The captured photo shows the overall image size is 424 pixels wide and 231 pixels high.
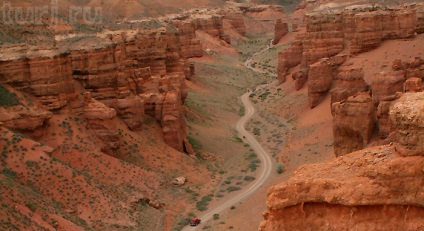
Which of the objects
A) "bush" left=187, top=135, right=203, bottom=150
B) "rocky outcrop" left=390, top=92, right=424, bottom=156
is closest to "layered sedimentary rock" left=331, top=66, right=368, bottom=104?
"bush" left=187, top=135, right=203, bottom=150

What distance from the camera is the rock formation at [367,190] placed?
1320 cm

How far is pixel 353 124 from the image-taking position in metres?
31.3

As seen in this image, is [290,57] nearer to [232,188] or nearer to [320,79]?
[320,79]

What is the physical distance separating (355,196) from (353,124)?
59.7ft

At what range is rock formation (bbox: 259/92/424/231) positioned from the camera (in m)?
13.2

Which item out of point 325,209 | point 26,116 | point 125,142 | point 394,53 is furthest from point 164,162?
point 325,209

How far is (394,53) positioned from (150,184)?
1016 inches

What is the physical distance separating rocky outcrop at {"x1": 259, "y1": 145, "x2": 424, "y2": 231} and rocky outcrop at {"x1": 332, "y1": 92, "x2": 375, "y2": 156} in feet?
54.1

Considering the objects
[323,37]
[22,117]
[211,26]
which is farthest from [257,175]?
[211,26]

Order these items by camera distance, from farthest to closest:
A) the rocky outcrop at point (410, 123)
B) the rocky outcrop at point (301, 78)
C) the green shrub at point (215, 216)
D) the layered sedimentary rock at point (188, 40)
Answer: the layered sedimentary rock at point (188, 40)
the rocky outcrop at point (301, 78)
the green shrub at point (215, 216)
the rocky outcrop at point (410, 123)

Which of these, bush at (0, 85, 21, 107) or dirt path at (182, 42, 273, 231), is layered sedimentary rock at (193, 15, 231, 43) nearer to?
dirt path at (182, 42, 273, 231)

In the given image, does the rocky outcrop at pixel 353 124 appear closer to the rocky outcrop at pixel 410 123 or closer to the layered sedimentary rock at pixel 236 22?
the rocky outcrop at pixel 410 123

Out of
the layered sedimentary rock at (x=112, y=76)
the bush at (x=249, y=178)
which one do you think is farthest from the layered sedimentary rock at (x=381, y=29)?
the bush at (x=249, y=178)

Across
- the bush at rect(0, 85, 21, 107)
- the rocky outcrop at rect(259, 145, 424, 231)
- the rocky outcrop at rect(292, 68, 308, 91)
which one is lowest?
the rocky outcrop at rect(292, 68, 308, 91)
